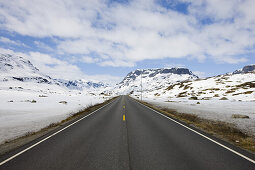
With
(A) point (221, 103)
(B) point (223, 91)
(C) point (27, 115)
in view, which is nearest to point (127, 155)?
(C) point (27, 115)

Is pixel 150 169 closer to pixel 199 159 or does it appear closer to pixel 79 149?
pixel 199 159

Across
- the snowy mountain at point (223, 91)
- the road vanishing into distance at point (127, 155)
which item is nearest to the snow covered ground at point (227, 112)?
the road vanishing into distance at point (127, 155)

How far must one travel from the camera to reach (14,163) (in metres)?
4.38

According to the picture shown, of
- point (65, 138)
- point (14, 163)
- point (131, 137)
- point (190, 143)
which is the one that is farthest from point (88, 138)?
point (190, 143)

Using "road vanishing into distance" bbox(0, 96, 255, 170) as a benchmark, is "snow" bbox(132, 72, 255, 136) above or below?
above

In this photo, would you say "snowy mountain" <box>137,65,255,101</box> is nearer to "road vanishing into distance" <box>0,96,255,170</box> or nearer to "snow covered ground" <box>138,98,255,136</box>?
"snow covered ground" <box>138,98,255,136</box>

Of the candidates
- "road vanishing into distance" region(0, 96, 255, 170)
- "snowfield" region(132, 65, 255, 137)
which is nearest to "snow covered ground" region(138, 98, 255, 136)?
"snowfield" region(132, 65, 255, 137)

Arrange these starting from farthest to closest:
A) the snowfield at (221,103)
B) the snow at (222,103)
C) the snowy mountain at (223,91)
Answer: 1. the snowy mountain at (223,91)
2. the snowfield at (221,103)
3. the snow at (222,103)

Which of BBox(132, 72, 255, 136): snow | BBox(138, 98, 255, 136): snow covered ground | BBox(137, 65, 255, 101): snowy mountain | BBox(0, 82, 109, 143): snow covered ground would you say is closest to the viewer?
BBox(0, 82, 109, 143): snow covered ground

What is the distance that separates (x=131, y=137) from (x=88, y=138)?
2048 mm

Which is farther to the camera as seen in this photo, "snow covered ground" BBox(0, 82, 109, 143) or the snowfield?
the snowfield

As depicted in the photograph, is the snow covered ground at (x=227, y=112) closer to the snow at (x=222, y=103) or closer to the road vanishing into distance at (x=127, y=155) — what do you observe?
the snow at (x=222, y=103)

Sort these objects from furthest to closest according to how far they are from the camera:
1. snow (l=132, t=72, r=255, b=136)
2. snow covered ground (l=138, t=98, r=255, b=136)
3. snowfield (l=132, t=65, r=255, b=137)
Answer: snowfield (l=132, t=65, r=255, b=137), snow (l=132, t=72, r=255, b=136), snow covered ground (l=138, t=98, r=255, b=136)

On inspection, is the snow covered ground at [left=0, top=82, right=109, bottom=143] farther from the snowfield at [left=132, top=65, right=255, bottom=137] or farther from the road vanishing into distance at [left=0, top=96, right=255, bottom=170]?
the snowfield at [left=132, top=65, right=255, bottom=137]
